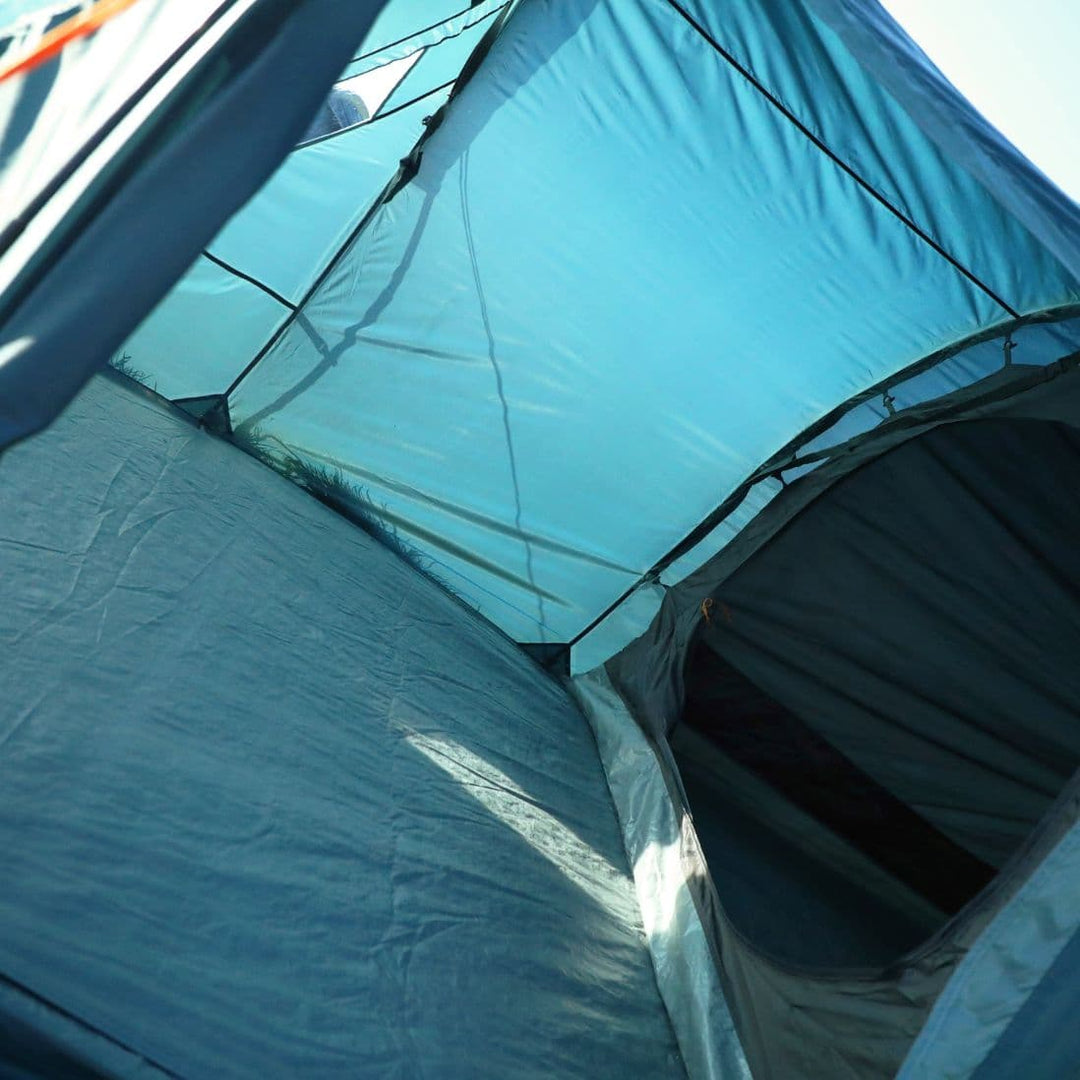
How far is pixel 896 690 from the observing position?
1.90 m

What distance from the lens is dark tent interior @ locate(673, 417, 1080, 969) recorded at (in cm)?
177

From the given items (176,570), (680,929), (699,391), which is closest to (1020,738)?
(680,929)

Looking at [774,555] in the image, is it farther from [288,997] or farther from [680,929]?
[288,997]

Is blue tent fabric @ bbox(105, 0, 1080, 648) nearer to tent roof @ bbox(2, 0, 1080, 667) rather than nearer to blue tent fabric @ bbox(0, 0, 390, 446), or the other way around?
tent roof @ bbox(2, 0, 1080, 667)

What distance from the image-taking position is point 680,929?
1479 millimetres

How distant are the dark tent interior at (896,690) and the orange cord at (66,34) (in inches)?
56.2

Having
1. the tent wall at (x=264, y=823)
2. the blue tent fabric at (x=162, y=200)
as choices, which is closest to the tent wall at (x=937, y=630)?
the tent wall at (x=264, y=823)

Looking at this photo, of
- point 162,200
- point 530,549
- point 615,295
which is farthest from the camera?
point 530,549

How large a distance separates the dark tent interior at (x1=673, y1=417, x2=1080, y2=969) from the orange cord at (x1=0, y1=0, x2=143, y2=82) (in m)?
1.43

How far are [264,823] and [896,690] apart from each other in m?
1.16

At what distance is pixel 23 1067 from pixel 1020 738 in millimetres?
1548

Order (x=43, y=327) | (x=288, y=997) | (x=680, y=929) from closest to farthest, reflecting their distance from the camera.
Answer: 1. (x=43, y=327)
2. (x=288, y=997)
3. (x=680, y=929)

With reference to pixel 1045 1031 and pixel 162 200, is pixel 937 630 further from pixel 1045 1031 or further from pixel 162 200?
pixel 162 200

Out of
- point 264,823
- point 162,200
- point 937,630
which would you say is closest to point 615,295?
point 937,630
